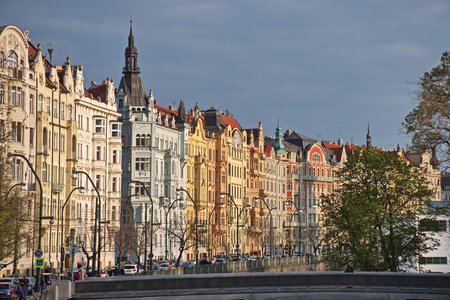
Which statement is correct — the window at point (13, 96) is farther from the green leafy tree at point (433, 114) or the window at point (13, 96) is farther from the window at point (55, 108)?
the green leafy tree at point (433, 114)

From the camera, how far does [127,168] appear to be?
138 m

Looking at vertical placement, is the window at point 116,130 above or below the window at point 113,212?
above

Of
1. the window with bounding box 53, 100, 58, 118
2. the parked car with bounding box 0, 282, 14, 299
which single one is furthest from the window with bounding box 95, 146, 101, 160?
the parked car with bounding box 0, 282, 14, 299

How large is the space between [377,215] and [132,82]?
2573 inches

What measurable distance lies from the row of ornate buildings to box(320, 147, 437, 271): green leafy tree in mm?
3249

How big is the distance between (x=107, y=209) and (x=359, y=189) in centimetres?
4593

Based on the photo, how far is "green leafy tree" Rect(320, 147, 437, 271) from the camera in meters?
82.6

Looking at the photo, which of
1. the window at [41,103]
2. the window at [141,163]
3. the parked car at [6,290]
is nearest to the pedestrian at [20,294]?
the parked car at [6,290]

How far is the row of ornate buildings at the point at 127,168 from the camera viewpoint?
333ft

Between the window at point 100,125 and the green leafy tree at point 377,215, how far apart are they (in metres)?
43.3

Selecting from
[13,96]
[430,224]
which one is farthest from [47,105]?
[430,224]

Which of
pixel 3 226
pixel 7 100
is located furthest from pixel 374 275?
pixel 7 100

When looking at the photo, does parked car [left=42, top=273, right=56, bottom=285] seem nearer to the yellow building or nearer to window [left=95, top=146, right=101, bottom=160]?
the yellow building

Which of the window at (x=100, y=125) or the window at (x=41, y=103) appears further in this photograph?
→ the window at (x=100, y=125)
